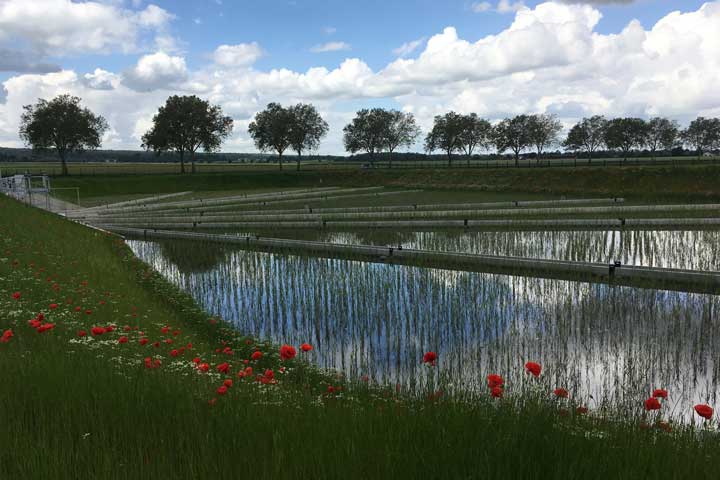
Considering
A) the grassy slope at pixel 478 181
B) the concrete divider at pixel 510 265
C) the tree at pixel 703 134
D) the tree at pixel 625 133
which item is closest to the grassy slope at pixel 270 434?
the concrete divider at pixel 510 265

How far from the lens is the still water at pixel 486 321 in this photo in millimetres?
9773

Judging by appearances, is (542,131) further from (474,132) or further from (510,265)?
(510,265)

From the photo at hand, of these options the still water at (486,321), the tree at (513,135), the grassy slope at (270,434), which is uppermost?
the tree at (513,135)

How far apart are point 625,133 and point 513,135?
2331cm

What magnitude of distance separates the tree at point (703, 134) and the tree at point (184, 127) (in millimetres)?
102426

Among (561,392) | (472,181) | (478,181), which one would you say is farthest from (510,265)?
(472,181)

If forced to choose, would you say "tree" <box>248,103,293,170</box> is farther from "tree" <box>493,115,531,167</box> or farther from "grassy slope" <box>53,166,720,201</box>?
"tree" <box>493,115,531,167</box>

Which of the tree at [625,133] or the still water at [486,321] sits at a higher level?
the tree at [625,133]

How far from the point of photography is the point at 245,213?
39.1 meters

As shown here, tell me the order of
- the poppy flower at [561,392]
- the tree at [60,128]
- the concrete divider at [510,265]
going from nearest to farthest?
the poppy flower at [561,392]
the concrete divider at [510,265]
the tree at [60,128]

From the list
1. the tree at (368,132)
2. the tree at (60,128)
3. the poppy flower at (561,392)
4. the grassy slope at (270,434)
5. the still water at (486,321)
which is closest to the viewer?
the grassy slope at (270,434)

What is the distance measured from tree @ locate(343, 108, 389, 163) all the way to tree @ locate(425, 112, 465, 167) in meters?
10.5

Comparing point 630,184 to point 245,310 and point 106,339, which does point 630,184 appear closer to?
point 245,310

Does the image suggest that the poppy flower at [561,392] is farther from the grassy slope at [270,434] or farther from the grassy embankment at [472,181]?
the grassy embankment at [472,181]
